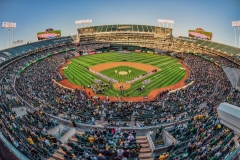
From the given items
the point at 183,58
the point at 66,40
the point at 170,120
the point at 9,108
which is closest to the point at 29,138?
the point at 9,108

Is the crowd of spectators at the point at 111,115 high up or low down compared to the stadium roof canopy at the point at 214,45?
down

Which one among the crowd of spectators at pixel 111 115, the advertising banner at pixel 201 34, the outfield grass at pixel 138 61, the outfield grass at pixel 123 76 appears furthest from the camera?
the advertising banner at pixel 201 34

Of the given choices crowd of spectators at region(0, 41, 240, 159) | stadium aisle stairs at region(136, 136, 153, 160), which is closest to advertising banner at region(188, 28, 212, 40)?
crowd of spectators at region(0, 41, 240, 159)

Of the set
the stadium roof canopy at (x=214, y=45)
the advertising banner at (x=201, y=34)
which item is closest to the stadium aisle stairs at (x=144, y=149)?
the stadium roof canopy at (x=214, y=45)

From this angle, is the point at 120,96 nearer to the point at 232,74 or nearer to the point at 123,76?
the point at 123,76

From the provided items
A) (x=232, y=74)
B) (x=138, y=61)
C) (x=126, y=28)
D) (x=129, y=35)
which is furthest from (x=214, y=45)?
(x=126, y=28)

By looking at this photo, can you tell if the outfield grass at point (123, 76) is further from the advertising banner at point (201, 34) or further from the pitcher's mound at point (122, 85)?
the advertising banner at point (201, 34)
